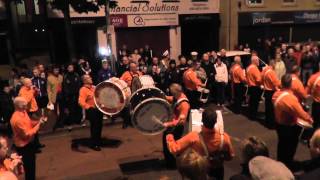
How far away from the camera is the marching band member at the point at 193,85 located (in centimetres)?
1188

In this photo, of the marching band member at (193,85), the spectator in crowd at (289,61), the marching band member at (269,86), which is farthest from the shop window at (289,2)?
the marching band member at (269,86)

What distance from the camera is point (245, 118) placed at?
40.1ft

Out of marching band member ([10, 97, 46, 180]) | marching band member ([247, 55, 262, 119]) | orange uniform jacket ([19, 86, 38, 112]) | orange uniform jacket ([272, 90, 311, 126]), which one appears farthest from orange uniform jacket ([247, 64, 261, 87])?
marching band member ([10, 97, 46, 180])

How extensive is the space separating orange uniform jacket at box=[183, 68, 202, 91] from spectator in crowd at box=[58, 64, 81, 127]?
10.3 feet

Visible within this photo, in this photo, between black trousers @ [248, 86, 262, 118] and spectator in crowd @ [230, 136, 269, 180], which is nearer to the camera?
spectator in crowd @ [230, 136, 269, 180]

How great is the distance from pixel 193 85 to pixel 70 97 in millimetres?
3585

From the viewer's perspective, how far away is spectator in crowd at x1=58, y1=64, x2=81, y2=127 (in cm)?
1188

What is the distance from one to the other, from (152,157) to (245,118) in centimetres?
399

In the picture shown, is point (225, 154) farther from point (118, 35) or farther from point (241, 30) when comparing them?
point (241, 30)

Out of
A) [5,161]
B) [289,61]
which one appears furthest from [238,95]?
[5,161]

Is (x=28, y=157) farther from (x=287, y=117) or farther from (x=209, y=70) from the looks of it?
(x=209, y=70)

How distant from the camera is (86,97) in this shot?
962 centimetres

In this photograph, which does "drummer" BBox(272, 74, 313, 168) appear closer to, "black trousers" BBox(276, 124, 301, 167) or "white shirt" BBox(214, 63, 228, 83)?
"black trousers" BBox(276, 124, 301, 167)

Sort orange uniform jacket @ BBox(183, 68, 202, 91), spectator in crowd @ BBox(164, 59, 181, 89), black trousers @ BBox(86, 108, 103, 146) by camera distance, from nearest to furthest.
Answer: black trousers @ BBox(86, 108, 103, 146) < orange uniform jacket @ BBox(183, 68, 202, 91) < spectator in crowd @ BBox(164, 59, 181, 89)
